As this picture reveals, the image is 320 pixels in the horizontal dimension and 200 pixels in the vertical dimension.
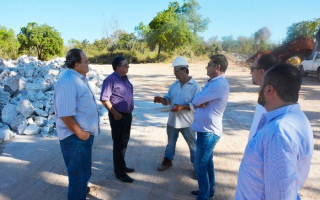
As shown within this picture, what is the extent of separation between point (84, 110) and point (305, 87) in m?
13.5

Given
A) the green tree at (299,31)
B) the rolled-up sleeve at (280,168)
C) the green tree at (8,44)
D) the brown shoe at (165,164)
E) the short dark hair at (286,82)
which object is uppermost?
the green tree at (299,31)

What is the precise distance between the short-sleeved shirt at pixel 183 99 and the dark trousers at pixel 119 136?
67cm

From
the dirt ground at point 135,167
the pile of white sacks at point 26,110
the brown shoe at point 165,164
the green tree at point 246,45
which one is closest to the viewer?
the dirt ground at point 135,167

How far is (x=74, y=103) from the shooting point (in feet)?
8.26

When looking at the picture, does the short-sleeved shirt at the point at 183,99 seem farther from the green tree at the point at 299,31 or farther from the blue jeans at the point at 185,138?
the green tree at the point at 299,31

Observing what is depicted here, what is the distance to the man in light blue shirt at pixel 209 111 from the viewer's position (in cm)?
281

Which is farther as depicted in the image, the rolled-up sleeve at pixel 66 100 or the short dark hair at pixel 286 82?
the rolled-up sleeve at pixel 66 100

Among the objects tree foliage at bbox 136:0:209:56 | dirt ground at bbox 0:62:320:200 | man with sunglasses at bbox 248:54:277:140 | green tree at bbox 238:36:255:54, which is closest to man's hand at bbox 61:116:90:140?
dirt ground at bbox 0:62:320:200

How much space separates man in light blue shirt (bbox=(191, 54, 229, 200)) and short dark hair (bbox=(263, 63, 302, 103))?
1.45m

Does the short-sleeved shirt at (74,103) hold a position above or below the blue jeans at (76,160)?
above

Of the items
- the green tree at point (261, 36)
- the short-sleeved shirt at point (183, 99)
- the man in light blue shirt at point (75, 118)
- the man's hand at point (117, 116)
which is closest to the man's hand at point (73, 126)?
the man in light blue shirt at point (75, 118)

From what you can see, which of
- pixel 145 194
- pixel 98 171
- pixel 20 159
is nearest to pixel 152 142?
pixel 98 171

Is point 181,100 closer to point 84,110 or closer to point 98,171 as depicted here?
point 84,110

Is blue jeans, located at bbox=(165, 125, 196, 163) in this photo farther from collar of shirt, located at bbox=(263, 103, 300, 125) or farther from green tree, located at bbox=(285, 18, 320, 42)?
green tree, located at bbox=(285, 18, 320, 42)
